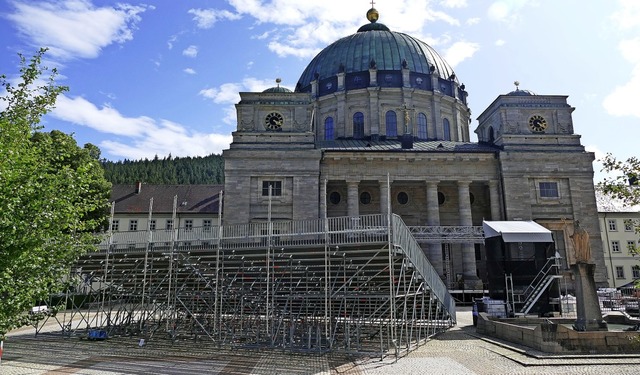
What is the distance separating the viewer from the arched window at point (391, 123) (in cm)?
4609

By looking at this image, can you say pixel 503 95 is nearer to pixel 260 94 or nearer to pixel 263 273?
pixel 260 94

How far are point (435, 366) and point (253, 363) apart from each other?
5536 mm

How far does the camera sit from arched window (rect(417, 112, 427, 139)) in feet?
152

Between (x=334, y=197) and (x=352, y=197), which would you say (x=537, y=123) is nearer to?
(x=352, y=197)

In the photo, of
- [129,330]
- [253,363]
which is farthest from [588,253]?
[129,330]

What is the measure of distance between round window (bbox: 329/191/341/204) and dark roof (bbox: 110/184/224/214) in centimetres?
1923

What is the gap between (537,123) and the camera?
39.5 metres

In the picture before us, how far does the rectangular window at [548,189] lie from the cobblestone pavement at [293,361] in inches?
908

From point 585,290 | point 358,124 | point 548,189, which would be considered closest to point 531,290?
point 585,290

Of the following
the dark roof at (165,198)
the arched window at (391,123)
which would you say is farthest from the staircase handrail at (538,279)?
the dark roof at (165,198)

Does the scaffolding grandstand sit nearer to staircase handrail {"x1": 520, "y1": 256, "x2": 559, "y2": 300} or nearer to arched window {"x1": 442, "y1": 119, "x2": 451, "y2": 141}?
staircase handrail {"x1": 520, "y1": 256, "x2": 559, "y2": 300}

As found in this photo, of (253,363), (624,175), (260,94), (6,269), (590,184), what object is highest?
(260,94)

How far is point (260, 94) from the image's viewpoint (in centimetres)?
3822

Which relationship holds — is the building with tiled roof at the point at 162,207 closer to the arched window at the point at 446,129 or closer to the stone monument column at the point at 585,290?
the arched window at the point at 446,129
